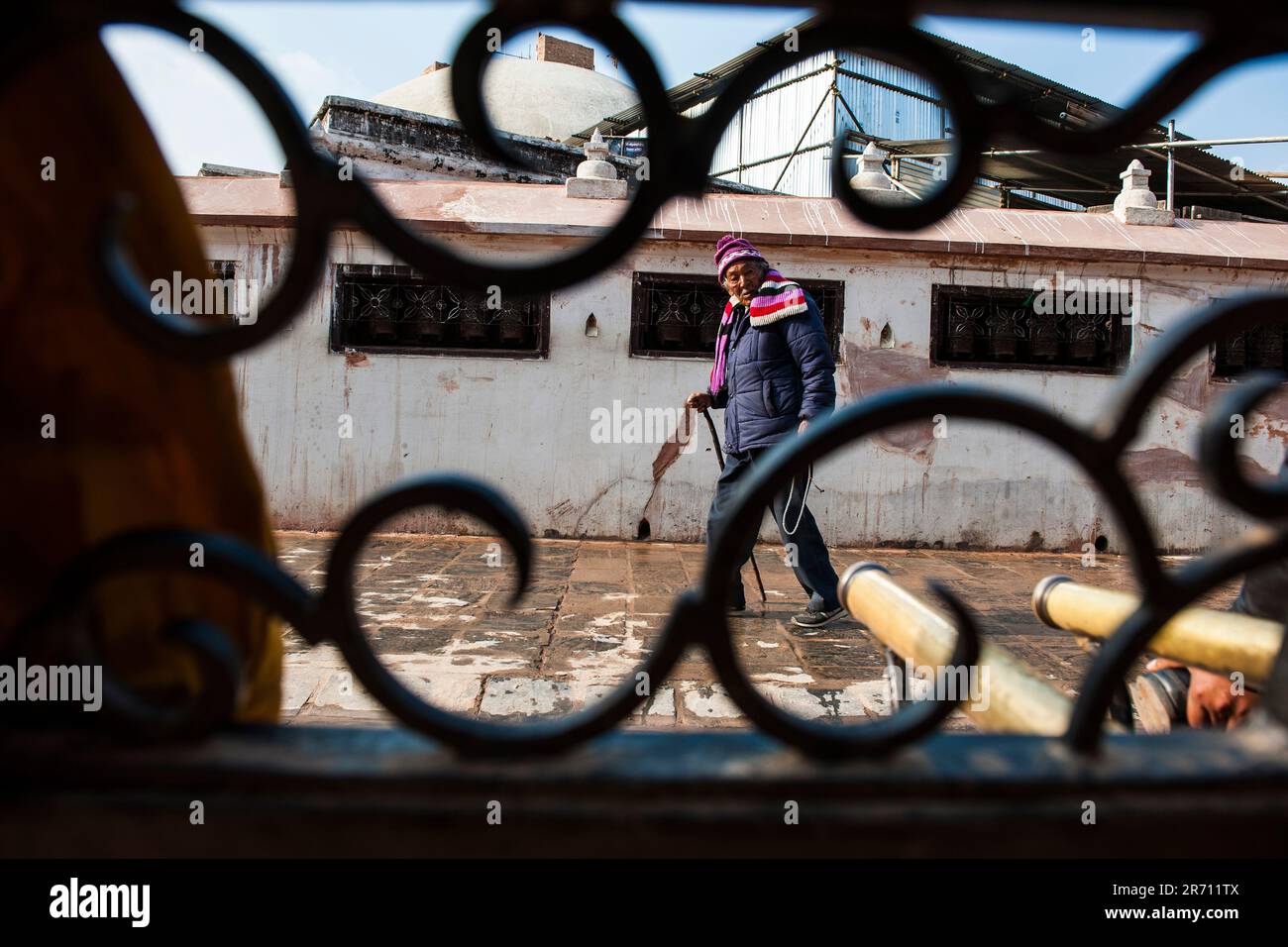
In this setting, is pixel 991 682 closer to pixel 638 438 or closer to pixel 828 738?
pixel 828 738

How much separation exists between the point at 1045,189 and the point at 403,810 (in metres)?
11.9

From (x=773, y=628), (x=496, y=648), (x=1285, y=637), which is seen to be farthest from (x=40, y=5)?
(x=773, y=628)

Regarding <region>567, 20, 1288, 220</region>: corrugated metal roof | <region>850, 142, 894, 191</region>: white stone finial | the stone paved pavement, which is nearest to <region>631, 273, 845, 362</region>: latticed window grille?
<region>850, 142, 894, 191</region>: white stone finial

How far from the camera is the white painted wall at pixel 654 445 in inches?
265

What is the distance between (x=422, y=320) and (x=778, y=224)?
2936 millimetres

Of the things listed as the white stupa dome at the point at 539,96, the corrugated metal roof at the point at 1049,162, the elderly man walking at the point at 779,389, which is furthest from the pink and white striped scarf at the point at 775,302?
the white stupa dome at the point at 539,96

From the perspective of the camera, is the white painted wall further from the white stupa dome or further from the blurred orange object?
the white stupa dome

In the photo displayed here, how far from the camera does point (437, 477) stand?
55 centimetres

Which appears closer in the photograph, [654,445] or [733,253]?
[733,253]

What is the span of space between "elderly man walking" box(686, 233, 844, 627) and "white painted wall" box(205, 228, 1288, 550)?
2406 mm

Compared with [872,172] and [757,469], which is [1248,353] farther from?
[757,469]

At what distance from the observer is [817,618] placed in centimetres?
406

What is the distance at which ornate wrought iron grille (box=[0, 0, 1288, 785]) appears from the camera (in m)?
0.52

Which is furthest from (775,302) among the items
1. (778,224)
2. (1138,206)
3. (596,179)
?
(1138,206)
